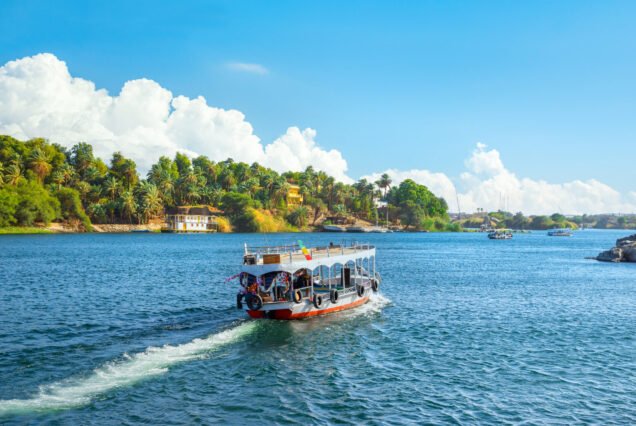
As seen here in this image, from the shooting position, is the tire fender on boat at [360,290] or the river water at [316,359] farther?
the tire fender on boat at [360,290]

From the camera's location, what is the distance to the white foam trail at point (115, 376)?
684 inches

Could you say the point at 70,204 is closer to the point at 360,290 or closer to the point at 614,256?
the point at 360,290

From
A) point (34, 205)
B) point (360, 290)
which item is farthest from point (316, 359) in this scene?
point (34, 205)

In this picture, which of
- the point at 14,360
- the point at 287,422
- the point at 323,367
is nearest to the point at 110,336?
the point at 14,360

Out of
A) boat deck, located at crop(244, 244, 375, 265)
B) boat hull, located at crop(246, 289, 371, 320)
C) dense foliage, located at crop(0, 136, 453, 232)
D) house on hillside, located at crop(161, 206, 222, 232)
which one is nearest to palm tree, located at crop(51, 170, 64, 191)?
dense foliage, located at crop(0, 136, 453, 232)

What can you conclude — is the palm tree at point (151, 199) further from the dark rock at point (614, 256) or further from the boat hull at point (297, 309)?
the boat hull at point (297, 309)

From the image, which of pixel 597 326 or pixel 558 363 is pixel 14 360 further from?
pixel 597 326

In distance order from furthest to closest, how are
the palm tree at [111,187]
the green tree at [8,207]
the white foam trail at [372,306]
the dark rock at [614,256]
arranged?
1. the palm tree at [111,187]
2. the green tree at [8,207]
3. the dark rock at [614,256]
4. the white foam trail at [372,306]

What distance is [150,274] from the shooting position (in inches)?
2203

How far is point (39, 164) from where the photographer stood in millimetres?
158875

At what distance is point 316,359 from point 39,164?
164368 mm

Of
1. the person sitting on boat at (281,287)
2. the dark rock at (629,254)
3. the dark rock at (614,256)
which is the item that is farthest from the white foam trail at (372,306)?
the dark rock at (629,254)

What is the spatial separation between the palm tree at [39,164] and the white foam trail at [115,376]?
158m

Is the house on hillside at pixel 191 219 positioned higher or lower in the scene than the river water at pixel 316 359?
higher
